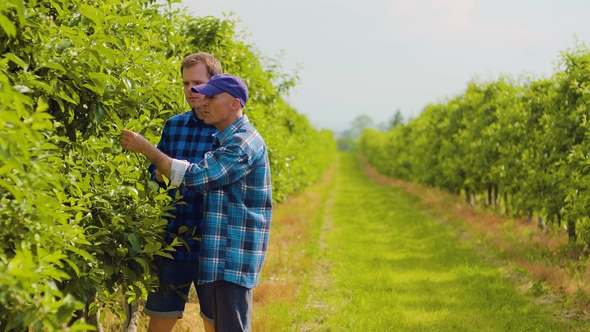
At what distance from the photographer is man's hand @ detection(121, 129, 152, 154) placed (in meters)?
3.34

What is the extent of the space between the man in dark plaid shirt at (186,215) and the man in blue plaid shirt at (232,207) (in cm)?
39

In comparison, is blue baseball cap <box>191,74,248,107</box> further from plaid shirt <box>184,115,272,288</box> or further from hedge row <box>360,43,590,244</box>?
hedge row <box>360,43,590,244</box>

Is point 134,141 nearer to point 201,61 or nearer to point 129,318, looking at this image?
point 201,61

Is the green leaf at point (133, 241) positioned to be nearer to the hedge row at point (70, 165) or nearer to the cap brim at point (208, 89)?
the hedge row at point (70, 165)

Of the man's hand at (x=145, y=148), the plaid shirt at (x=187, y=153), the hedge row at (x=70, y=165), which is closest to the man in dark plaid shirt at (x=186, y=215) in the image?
the plaid shirt at (x=187, y=153)

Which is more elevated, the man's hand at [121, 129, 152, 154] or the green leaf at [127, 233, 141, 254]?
the man's hand at [121, 129, 152, 154]

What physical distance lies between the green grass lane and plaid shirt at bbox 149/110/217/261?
3.48 meters

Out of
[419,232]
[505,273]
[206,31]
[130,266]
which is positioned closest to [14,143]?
[130,266]

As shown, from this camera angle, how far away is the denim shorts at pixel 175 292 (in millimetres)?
3969

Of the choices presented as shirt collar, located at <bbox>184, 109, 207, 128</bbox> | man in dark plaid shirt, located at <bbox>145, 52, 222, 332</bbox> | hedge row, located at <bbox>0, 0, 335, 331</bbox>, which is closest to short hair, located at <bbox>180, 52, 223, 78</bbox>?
man in dark plaid shirt, located at <bbox>145, 52, 222, 332</bbox>

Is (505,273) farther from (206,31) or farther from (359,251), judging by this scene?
(206,31)

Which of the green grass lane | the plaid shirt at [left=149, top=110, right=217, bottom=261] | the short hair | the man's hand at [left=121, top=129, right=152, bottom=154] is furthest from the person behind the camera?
the green grass lane

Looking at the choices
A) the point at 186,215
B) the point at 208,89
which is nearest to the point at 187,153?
the point at 186,215

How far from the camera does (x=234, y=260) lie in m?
3.52
